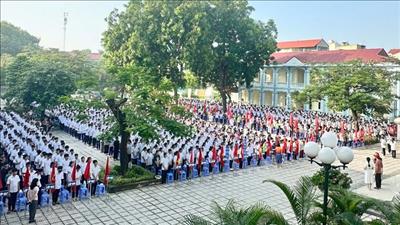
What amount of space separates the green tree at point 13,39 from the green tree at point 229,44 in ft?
117

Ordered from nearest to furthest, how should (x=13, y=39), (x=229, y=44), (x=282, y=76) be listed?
(x=229, y=44), (x=282, y=76), (x=13, y=39)

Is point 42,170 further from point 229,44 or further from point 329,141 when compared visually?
point 229,44

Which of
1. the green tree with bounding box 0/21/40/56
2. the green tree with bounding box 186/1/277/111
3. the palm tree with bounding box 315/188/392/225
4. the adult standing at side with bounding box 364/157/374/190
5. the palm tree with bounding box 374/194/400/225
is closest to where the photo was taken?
the palm tree with bounding box 374/194/400/225

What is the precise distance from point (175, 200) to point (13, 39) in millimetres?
56234

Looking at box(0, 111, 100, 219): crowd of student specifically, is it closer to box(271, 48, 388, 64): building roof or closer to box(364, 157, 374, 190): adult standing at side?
box(364, 157, 374, 190): adult standing at side

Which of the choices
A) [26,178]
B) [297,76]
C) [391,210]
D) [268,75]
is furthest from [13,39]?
[391,210]

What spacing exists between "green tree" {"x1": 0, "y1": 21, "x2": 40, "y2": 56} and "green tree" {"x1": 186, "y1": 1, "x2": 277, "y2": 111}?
117ft

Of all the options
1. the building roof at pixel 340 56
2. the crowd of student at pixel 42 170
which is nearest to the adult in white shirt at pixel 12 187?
the crowd of student at pixel 42 170

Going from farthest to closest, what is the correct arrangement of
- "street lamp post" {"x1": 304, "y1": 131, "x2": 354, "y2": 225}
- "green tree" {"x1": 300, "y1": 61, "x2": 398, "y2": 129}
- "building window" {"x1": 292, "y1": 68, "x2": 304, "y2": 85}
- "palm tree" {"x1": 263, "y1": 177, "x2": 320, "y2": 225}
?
"building window" {"x1": 292, "y1": 68, "x2": 304, "y2": 85}, "green tree" {"x1": 300, "y1": 61, "x2": 398, "y2": 129}, "street lamp post" {"x1": 304, "y1": 131, "x2": 354, "y2": 225}, "palm tree" {"x1": 263, "y1": 177, "x2": 320, "y2": 225}

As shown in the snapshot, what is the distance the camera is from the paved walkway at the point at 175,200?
355 inches

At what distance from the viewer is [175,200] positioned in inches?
412

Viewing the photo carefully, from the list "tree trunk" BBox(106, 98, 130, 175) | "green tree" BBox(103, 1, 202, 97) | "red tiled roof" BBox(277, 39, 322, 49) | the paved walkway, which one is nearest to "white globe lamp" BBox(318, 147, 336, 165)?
the paved walkway

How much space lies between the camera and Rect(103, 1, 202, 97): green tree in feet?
89.1

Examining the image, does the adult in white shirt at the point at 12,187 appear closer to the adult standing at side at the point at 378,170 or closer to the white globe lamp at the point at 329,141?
the white globe lamp at the point at 329,141
